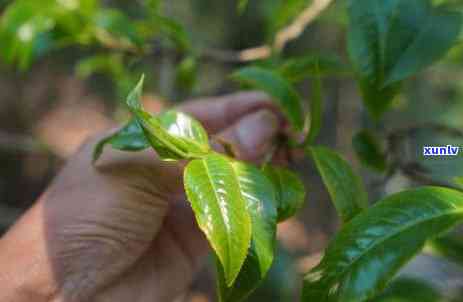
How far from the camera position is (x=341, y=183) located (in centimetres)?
48

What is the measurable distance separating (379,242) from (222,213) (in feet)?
0.39

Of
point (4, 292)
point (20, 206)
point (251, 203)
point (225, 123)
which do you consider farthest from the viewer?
point (20, 206)

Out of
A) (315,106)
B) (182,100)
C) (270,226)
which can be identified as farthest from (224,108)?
(182,100)

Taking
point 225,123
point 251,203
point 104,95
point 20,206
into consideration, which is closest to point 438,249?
point 251,203

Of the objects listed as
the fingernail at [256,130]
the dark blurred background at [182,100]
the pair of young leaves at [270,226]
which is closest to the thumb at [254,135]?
the fingernail at [256,130]

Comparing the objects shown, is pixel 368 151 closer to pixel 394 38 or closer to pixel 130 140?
pixel 394 38

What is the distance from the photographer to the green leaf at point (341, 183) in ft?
1.52

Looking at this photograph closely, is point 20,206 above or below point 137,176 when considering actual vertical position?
below

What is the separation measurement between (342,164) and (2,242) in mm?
516

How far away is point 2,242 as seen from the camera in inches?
28.6

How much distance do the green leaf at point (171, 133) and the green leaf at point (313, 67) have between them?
17cm

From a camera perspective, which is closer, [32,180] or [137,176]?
[137,176]

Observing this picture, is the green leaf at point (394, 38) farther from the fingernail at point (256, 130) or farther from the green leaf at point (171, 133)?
the fingernail at point (256, 130)

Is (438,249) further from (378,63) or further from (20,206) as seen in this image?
(20,206)
